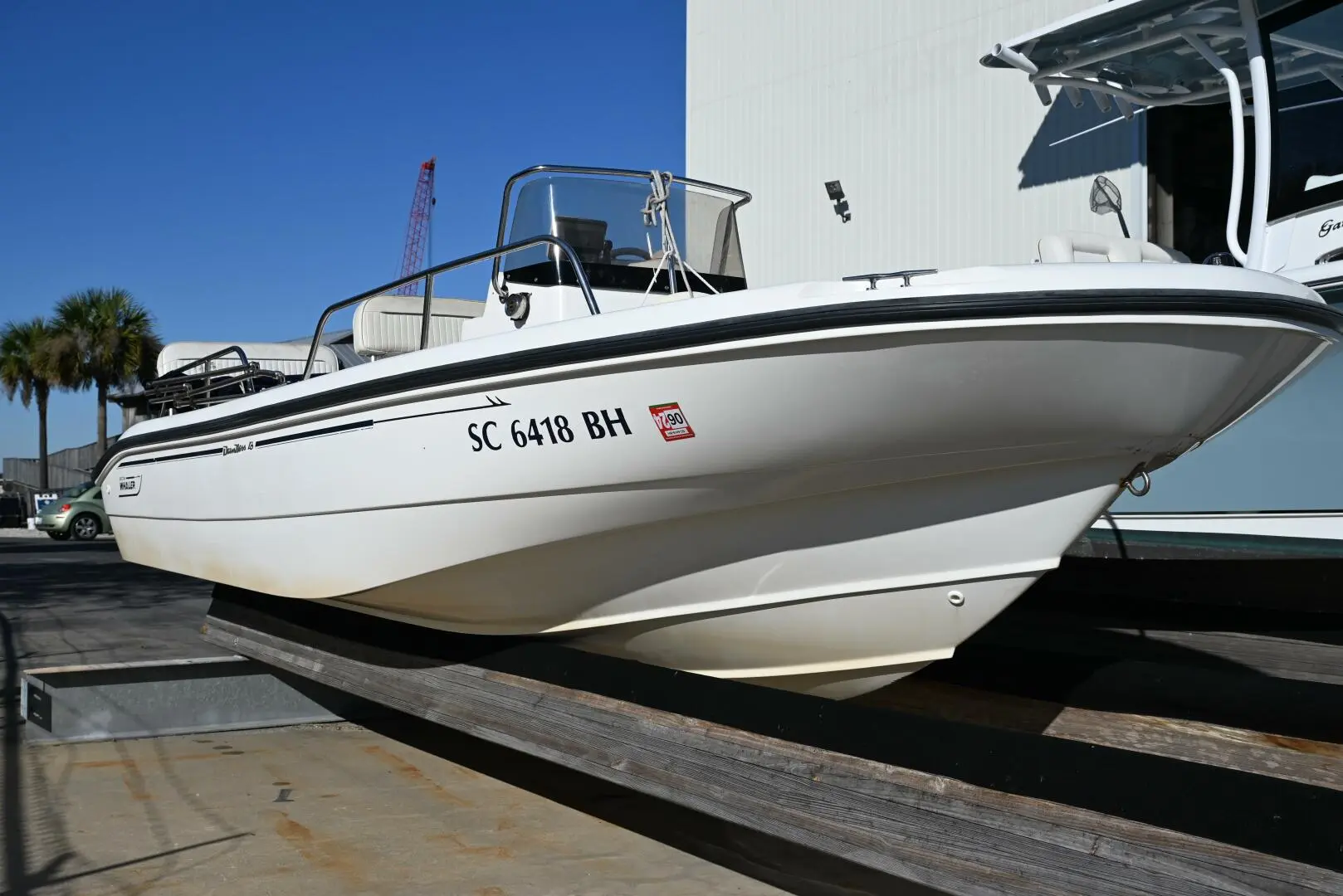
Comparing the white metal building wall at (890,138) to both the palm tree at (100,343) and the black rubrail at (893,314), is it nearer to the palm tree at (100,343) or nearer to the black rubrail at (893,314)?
the black rubrail at (893,314)

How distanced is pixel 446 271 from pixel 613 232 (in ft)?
2.00

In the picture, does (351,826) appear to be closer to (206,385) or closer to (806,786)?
(806,786)

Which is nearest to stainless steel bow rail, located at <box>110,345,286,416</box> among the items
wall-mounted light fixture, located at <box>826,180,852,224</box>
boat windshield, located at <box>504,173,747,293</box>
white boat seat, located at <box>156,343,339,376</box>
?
white boat seat, located at <box>156,343,339,376</box>

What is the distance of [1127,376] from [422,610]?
7.32 ft

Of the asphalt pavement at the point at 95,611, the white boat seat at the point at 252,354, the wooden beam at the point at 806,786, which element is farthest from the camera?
the asphalt pavement at the point at 95,611

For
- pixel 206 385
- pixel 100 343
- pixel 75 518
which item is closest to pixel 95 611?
pixel 206 385

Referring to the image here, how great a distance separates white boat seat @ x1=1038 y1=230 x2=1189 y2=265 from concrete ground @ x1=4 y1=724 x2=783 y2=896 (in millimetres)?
1845

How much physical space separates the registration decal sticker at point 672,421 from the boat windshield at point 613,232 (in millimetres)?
1087

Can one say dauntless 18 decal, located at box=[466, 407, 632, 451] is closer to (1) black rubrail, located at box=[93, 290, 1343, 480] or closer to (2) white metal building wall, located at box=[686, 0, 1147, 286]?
(1) black rubrail, located at box=[93, 290, 1343, 480]

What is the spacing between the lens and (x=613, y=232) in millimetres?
4012

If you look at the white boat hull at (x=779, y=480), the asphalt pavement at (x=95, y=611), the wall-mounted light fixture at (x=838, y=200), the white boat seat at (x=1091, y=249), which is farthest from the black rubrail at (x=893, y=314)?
the wall-mounted light fixture at (x=838, y=200)

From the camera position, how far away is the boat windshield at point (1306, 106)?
398cm

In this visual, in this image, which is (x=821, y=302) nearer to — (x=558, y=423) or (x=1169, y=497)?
(x=558, y=423)

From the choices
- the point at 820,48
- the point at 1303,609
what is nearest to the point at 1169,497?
the point at 1303,609
